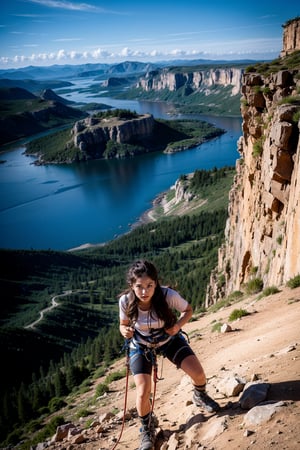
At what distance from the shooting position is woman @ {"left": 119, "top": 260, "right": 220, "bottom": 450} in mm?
6402

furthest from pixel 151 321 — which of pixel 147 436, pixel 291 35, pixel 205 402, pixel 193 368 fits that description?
pixel 291 35

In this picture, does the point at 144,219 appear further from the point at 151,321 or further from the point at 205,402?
the point at 151,321

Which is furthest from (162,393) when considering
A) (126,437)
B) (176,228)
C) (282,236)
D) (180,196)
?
(180,196)

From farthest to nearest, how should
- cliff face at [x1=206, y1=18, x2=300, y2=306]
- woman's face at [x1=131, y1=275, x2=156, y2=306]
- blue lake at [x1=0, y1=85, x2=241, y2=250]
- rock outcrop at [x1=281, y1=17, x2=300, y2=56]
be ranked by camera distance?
blue lake at [x1=0, y1=85, x2=241, y2=250] → rock outcrop at [x1=281, y1=17, x2=300, y2=56] → cliff face at [x1=206, y1=18, x2=300, y2=306] → woman's face at [x1=131, y1=275, x2=156, y2=306]

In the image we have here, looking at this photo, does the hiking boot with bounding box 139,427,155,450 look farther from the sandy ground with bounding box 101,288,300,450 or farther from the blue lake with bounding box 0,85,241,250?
the blue lake with bounding box 0,85,241,250

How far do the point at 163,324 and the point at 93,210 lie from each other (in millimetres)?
151802

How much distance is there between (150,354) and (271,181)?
48.5 feet

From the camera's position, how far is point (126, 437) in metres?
8.10

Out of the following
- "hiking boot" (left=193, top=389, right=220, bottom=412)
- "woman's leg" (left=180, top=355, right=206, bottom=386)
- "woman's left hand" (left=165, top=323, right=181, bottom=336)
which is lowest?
"hiking boot" (left=193, top=389, right=220, bottom=412)

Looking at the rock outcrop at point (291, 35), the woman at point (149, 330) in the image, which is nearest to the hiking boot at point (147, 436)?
the woman at point (149, 330)

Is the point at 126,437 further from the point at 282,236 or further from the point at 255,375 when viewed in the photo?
the point at 282,236

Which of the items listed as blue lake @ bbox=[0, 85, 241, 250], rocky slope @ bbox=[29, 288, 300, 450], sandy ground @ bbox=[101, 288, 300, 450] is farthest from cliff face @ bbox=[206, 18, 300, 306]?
blue lake @ bbox=[0, 85, 241, 250]

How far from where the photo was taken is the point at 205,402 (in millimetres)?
6742

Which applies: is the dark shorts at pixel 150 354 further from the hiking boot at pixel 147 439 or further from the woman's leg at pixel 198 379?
the hiking boot at pixel 147 439
